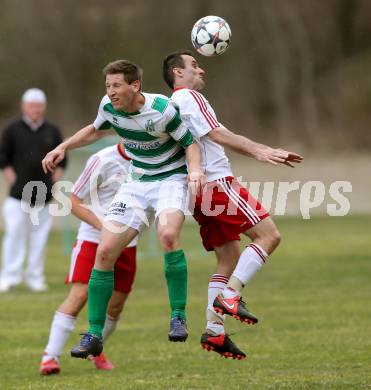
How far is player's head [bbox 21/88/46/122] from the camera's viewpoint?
1415cm

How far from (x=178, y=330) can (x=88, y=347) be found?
0.65 m

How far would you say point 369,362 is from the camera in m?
9.25

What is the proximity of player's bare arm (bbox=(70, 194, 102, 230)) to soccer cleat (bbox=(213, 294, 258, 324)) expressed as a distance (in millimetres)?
1469

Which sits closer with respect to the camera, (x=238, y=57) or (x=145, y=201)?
(x=145, y=201)

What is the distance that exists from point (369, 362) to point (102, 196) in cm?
274

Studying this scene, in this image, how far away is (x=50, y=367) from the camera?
356 inches

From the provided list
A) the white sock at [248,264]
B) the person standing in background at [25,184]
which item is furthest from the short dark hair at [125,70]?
the person standing in background at [25,184]

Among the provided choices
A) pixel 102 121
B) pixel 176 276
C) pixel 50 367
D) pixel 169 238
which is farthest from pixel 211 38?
pixel 50 367

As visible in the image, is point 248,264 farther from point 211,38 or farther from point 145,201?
point 211,38

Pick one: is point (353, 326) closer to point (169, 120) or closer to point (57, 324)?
point (57, 324)

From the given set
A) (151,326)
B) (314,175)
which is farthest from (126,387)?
(314,175)

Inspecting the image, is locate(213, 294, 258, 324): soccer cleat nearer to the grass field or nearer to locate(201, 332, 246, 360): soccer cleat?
locate(201, 332, 246, 360): soccer cleat

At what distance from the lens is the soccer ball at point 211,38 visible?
25.9 feet

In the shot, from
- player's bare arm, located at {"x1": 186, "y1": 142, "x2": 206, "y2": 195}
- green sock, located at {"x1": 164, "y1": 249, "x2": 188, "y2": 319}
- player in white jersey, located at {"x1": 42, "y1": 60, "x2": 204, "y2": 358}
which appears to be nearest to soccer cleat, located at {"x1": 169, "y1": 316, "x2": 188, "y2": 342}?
player in white jersey, located at {"x1": 42, "y1": 60, "x2": 204, "y2": 358}
